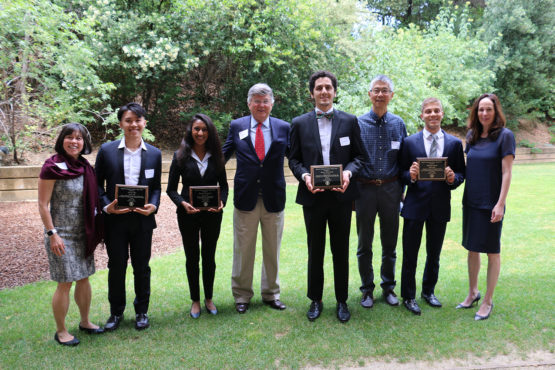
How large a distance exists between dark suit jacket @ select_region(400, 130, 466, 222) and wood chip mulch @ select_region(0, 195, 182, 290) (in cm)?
352

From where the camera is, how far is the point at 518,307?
14.2 feet

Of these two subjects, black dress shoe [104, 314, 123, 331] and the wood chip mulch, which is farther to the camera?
the wood chip mulch

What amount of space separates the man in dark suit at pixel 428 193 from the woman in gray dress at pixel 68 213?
3199 millimetres

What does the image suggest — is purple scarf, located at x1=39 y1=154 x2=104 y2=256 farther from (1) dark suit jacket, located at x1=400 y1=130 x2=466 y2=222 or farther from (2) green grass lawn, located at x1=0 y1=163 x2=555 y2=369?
(1) dark suit jacket, located at x1=400 y1=130 x2=466 y2=222

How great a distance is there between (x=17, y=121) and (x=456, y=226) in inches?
446

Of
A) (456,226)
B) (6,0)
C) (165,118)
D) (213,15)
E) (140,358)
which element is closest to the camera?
(140,358)

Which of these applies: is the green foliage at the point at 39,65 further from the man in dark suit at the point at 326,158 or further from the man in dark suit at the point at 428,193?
the man in dark suit at the point at 428,193

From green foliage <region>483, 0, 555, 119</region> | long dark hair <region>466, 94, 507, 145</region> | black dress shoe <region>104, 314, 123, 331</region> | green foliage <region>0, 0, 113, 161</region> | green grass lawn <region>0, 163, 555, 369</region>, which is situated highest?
green foliage <region>483, 0, 555, 119</region>

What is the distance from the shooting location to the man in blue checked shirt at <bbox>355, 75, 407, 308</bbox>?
427 cm

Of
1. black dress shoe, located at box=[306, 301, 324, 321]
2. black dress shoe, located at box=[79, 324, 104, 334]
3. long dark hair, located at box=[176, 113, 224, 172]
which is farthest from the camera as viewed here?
black dress shoe, located at box=[306, 301, 324, 321]

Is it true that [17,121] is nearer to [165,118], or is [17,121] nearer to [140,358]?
[165,118]

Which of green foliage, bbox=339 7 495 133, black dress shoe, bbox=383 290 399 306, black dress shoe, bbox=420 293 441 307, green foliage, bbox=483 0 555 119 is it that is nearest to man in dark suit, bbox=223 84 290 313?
black dress shoe, bbox=383 290 399 306

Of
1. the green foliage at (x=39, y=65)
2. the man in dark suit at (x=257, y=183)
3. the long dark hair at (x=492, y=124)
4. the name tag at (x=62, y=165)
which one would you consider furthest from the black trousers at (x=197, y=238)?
the green foliage at (x=39, y=65)

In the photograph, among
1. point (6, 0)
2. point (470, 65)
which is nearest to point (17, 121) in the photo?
point (6, 0)
